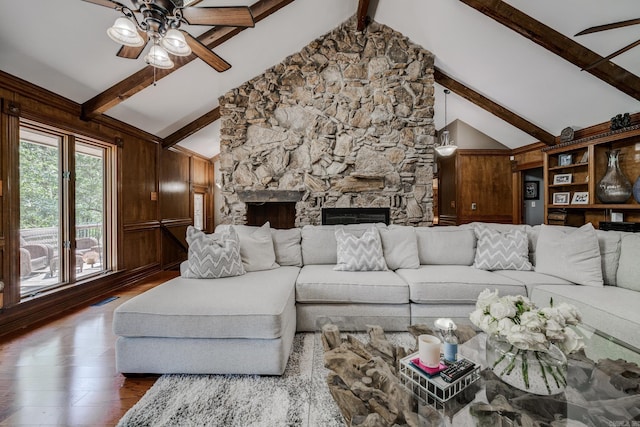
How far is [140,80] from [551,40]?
186 inches

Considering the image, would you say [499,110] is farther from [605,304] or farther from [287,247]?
[287,247]

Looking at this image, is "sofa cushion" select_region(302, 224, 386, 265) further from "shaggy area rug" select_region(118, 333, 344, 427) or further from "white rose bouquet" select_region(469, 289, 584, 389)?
"white rose bouquet" select_region(469, 289, 584, 389)

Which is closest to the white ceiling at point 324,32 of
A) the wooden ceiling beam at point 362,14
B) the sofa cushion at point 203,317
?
the wooden ceiling beam at point 362,14

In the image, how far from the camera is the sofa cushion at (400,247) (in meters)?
2.73

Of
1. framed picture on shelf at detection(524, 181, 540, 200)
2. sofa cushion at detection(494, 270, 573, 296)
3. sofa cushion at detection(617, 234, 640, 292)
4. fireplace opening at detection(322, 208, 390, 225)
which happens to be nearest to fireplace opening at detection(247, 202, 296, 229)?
fireplace opening at detection(322, 208, 390, 225)

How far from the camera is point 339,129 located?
448 cm

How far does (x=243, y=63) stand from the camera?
13.5 feet

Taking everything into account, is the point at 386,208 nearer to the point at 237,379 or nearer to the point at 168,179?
the point at 237,379

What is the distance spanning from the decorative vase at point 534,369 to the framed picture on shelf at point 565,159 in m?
4.99

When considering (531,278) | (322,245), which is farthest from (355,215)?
(531,278)

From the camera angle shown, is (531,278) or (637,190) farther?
(637,190)

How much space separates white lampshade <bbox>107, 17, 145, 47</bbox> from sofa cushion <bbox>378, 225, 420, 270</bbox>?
Result: 8.10ft

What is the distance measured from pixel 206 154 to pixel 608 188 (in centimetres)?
749

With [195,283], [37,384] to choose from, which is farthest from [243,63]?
[37,384]
